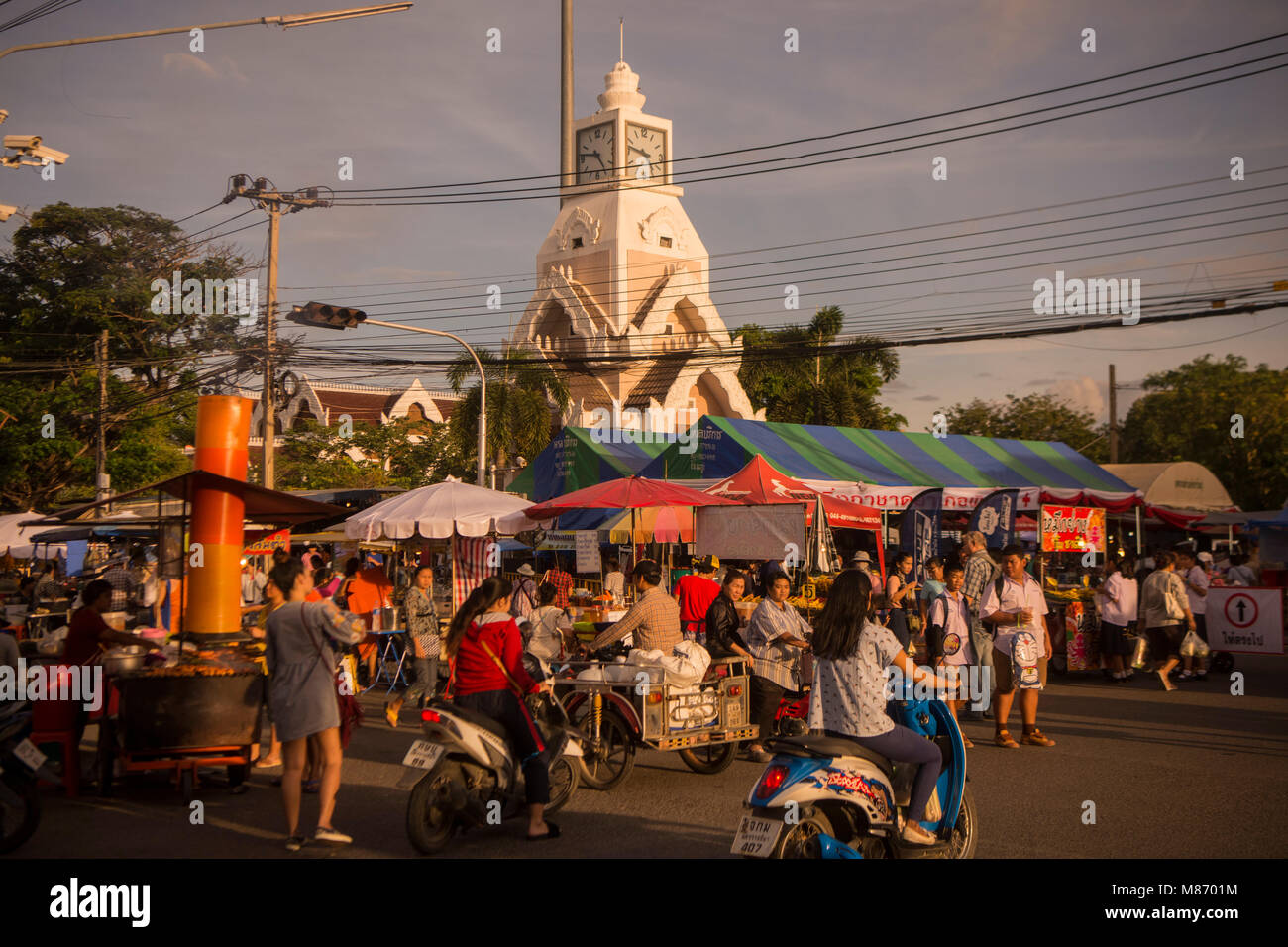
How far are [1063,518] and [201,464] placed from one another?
12.2 metres

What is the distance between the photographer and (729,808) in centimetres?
810

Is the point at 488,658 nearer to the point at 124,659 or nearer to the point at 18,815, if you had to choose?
the point at 18,815

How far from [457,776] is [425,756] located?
229mm

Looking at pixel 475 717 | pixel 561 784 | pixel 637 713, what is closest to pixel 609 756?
pixel 637 713

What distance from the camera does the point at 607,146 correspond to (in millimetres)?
48938

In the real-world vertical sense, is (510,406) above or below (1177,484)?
above

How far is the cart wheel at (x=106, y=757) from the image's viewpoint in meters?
8.70

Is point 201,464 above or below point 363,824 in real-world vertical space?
above

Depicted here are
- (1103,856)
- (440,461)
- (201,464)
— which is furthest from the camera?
(440,461)

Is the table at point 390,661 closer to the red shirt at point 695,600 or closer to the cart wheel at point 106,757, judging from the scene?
the red shirt at point 695,600

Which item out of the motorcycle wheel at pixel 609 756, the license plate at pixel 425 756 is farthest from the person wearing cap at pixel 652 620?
the license plate at pixel 425 756

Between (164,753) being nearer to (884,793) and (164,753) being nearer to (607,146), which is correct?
(884,793)

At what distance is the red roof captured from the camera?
17.3 metres

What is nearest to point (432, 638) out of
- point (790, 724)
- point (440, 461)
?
point (790, 724)
